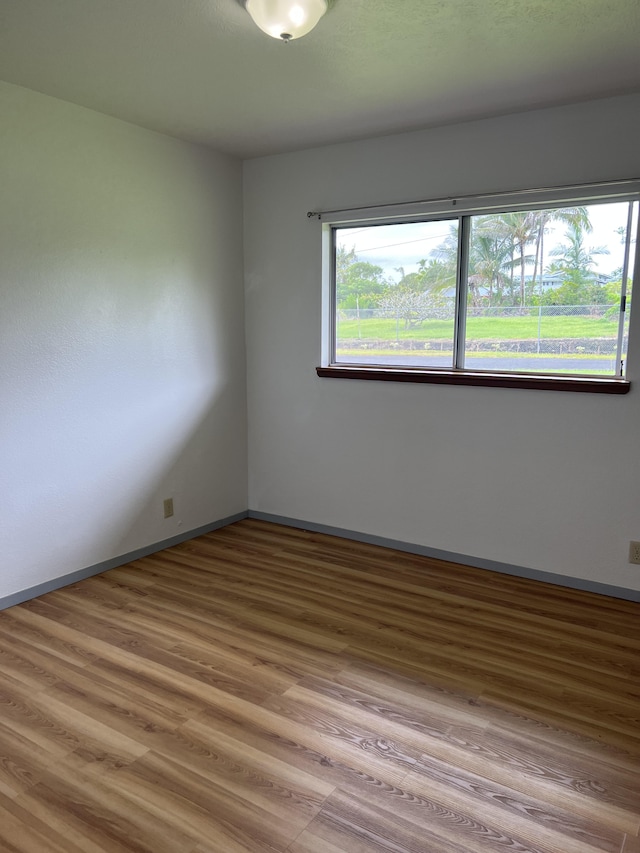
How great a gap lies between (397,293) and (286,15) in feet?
6.19

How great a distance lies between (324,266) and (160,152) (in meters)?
1.19

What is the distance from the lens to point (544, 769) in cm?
187

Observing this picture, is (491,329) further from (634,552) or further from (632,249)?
(634,552)

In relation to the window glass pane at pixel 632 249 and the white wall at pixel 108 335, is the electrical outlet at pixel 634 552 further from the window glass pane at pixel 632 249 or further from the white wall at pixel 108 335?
the white wall at pixel 108 335

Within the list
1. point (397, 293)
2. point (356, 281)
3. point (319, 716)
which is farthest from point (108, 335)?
point (319, 716)

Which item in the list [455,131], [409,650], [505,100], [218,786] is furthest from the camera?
[455,131]

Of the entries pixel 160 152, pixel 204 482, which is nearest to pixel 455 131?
pixel 160 152

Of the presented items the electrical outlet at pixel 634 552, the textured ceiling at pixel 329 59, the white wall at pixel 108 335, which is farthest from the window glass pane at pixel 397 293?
the electrical outlet at pixel 634 552

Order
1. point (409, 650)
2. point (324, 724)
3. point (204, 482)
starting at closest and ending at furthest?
point (324, 724) < point (409, 650) < point (204, 482)

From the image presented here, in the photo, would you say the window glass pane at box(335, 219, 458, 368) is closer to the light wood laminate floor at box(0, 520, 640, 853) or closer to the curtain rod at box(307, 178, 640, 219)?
the curtain rod at box(307, 178, 640, 219)

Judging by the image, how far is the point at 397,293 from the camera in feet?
12.1

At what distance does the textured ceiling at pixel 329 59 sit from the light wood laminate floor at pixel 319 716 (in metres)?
2.49

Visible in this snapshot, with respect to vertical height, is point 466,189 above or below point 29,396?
A: above

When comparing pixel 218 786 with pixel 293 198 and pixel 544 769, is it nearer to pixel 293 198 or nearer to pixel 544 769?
pixel 544 769
